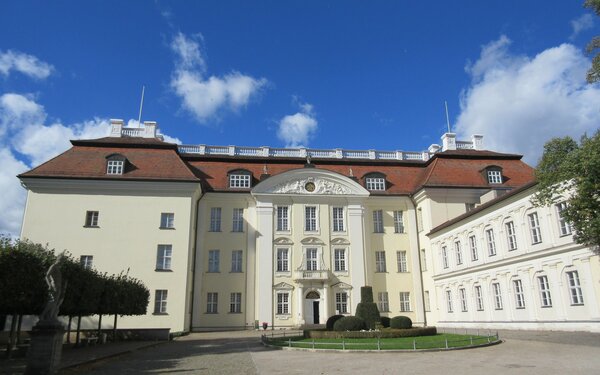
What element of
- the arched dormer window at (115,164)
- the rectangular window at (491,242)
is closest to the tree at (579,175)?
the rectangular window at (491,242)

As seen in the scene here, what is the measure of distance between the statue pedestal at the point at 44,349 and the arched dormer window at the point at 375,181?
3176 cm

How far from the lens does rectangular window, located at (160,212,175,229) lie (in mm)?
35594

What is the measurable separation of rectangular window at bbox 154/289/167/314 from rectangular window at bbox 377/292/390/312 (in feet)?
57.7

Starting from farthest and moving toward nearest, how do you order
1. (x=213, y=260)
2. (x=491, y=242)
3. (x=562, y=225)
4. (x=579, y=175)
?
1. (x=213, y=260)
2. (x=491, y=242)
3. (x=562, y=225)
4. (x=579, y=175)

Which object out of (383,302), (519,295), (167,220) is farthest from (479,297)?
(167,220)


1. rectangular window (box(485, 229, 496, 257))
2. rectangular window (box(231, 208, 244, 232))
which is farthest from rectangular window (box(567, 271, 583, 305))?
rectangular window (box(231, 208, 244, 232))

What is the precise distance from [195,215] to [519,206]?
24866mm

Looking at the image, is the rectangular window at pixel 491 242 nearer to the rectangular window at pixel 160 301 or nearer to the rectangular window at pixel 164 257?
the rectangular window at pixel 164 257

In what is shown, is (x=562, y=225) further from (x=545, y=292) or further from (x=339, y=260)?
(x=339, y=260)

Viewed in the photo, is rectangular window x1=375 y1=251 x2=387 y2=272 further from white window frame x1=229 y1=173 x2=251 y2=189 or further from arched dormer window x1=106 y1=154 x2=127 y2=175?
arched dormer window x1=106 y1=154 x2=127 y2=175

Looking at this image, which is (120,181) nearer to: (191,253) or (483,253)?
(191,253)

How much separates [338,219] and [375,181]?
534cm

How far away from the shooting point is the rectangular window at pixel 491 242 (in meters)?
30.2

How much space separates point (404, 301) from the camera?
3938cm
